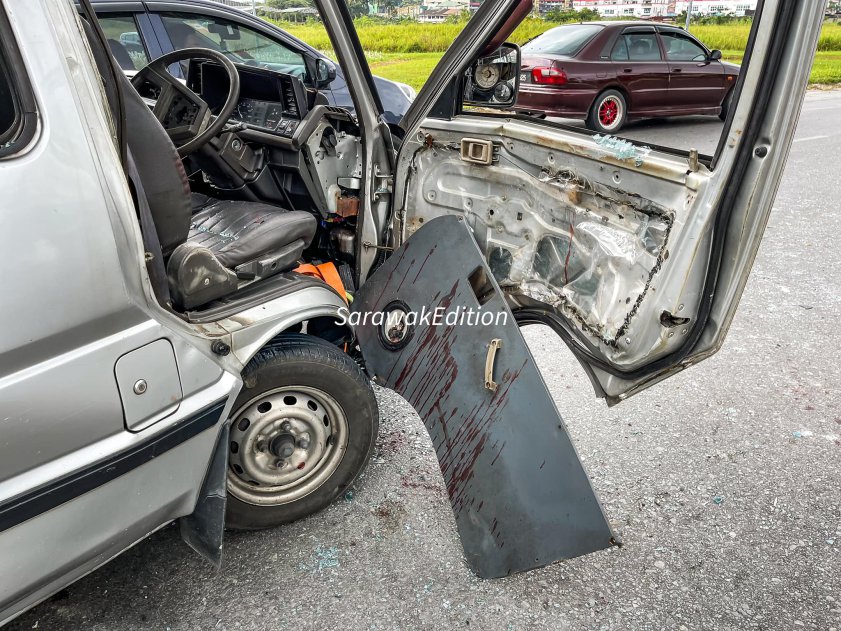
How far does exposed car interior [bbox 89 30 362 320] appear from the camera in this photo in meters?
2.47

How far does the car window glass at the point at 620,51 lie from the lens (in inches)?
289

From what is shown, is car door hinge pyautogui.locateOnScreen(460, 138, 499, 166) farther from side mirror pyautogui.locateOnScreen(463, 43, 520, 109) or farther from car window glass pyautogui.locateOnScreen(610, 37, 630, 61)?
car window glass pyautogui.locateOnScreen(610, 37, 630, 61)

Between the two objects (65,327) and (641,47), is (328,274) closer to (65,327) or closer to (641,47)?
(65,327)

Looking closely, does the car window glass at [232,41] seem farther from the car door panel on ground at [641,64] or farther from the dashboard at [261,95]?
the car door panel on ground at [641,64]

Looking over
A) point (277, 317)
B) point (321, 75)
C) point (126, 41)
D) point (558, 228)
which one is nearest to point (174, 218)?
point (277, 317)

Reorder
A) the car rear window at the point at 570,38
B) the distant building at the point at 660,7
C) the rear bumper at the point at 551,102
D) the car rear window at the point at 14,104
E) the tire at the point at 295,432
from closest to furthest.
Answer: the car rear window at the point at 14,104, the distant building at the point at 660,7, the tire at the point at 295,432, the rear bumper at the point at 551,102, the car rear window at the point at 570,38

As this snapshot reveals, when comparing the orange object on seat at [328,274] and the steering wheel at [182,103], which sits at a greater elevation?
the steering wheel at [182,103]

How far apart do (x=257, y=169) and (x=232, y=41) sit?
338 cm

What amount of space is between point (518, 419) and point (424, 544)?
0.60 metres

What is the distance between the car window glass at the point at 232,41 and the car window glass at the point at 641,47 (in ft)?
12.8

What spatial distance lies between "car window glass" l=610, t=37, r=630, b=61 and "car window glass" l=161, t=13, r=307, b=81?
360 cm

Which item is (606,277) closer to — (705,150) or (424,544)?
(705,150)

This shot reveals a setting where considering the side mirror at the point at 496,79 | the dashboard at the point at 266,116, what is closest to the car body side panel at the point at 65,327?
the side mirror at the point at 496,79

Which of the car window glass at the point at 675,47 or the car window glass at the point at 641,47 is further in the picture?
the car window glass at the point at 641,47
